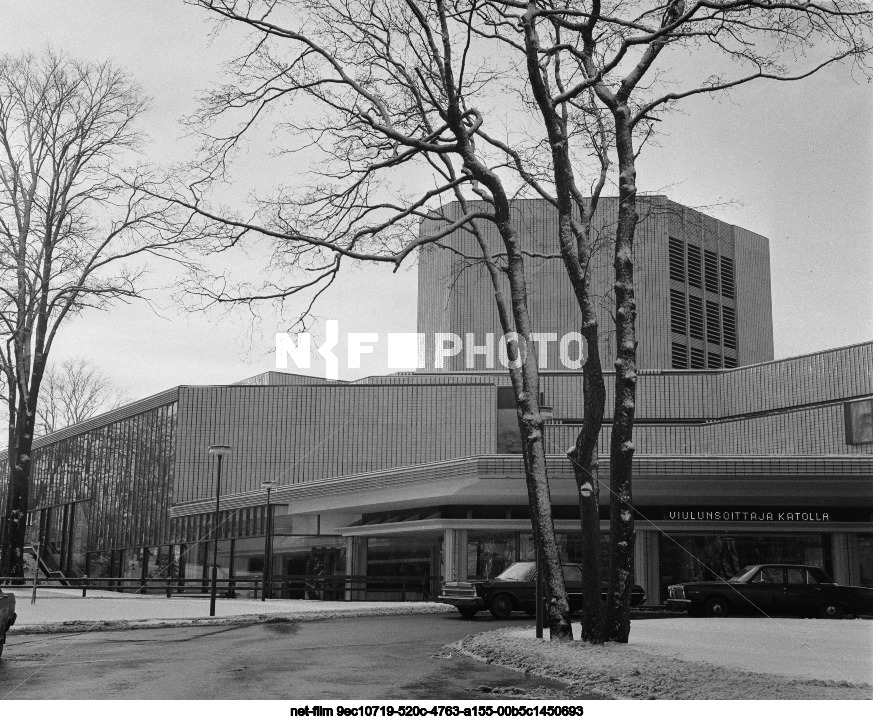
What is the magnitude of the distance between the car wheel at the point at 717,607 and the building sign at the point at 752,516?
7.24m

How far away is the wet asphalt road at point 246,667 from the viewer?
9.25 m

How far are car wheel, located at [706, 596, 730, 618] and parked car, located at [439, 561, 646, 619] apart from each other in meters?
1.78

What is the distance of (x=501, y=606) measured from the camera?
22.6 meters

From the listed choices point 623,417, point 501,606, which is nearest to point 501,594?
point 501,606

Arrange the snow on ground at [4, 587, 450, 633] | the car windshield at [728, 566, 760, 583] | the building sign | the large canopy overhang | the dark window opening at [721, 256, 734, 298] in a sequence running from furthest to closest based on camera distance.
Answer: the dark window opening at [721, 256, 734, 298]
the building sign
the large canopy overhang
the car windshield at [728, 566, 760, 583]
the snow on ground at [4, 587, 450, 633]

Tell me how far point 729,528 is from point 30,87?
21.6m

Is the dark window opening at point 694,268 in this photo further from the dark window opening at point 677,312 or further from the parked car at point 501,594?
the parked car at point 501,594

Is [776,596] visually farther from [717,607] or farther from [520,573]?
[520,573]

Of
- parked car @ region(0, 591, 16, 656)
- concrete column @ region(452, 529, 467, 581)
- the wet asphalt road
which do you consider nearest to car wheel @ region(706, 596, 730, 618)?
the wet asphalt road

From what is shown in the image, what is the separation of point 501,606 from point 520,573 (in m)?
0.95

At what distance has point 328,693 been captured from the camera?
29.9ft

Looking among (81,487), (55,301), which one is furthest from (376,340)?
(81,487)

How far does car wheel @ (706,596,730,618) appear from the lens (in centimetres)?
2242

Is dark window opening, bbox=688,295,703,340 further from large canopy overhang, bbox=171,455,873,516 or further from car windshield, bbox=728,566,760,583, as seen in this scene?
car windshield, bbox=728,566,760,583
